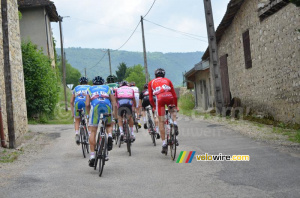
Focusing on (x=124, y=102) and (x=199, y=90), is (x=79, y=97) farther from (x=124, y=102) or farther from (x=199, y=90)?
(x=199, y=90)

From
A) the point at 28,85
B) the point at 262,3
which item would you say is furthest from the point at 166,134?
the point at 28,85

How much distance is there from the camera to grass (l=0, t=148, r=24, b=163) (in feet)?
32.8

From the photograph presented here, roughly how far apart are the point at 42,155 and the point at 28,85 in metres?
13.3

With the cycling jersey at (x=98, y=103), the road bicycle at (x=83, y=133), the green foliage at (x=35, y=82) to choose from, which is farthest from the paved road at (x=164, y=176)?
the green foliage at (x=35, y=82)

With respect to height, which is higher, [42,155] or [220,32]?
[220,32]

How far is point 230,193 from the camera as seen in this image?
540 centimetres

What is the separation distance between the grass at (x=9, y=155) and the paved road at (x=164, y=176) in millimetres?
735

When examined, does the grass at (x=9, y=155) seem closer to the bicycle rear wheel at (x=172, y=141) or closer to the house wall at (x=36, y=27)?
the bicycle rear wheel at (x=172, y=141)

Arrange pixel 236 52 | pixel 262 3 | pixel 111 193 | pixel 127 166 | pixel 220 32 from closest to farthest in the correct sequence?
pixel 111 193, pixel 127 166, pixel 262 3, pixel 236 52, pixel 220 32

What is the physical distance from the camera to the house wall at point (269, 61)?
531 inches

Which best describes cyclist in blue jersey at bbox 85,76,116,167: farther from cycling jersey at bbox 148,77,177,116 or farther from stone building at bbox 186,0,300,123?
stone building at bbox 186,0,300,123

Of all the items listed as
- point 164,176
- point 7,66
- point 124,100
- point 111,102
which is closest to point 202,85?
point 7,66

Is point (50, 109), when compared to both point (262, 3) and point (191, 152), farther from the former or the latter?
point (191, 152)

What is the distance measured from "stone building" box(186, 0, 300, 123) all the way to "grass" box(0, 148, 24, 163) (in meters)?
8.65
